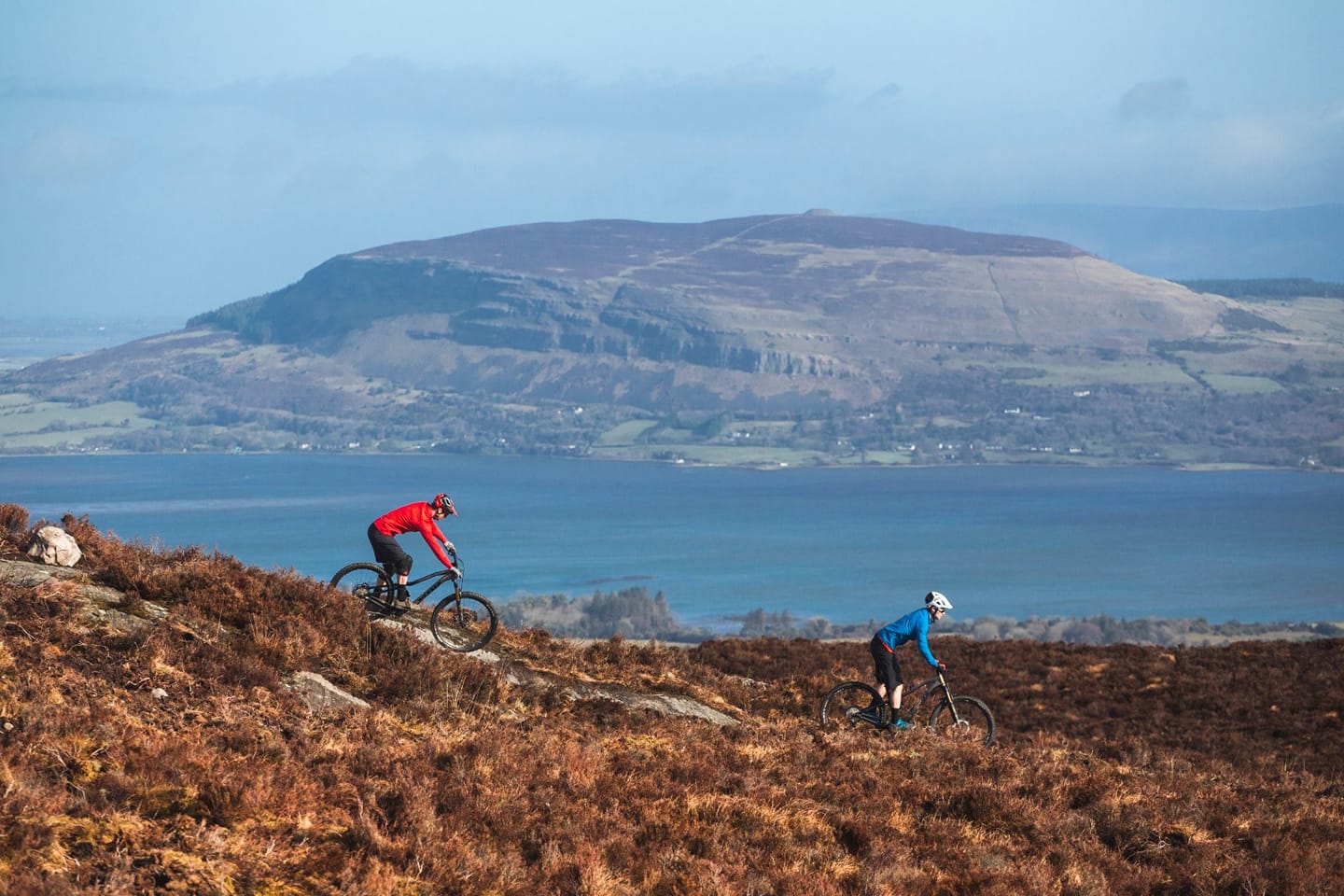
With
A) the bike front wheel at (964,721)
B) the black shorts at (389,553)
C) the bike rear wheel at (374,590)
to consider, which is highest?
the black shorts at (389,553)

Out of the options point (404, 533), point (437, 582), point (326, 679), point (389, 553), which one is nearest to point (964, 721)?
point (437, 582)

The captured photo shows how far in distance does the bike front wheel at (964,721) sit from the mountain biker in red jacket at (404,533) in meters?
6.38

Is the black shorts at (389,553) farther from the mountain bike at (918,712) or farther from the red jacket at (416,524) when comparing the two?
the mountain bike at (918,712)

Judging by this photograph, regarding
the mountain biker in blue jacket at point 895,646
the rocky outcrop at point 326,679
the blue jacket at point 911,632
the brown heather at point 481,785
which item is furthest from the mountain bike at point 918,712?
the rocky outcrop at point 326,679

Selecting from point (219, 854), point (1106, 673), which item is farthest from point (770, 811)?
point (1106, 673)

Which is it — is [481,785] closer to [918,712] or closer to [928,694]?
[928,694]

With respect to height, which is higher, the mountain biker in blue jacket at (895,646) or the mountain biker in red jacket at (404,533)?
the mountain biker in red jacket at (404,533)

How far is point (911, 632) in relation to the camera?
16.7 m

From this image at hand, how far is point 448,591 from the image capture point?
17.2m

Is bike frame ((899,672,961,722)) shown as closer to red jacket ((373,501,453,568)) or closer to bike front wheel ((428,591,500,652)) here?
bike front wheel ((428,591,500,652))

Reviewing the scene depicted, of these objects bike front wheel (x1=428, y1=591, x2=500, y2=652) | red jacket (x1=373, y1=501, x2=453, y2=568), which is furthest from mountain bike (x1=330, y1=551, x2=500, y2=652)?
red jacket (x1=373, y1=501, x2=453, y2=568)

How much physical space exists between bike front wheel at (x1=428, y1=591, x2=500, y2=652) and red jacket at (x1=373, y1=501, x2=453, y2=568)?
594 millimetres

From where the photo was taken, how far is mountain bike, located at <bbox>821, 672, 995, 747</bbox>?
16.7 meters

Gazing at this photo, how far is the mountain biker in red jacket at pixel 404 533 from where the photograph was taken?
53.9 ft
